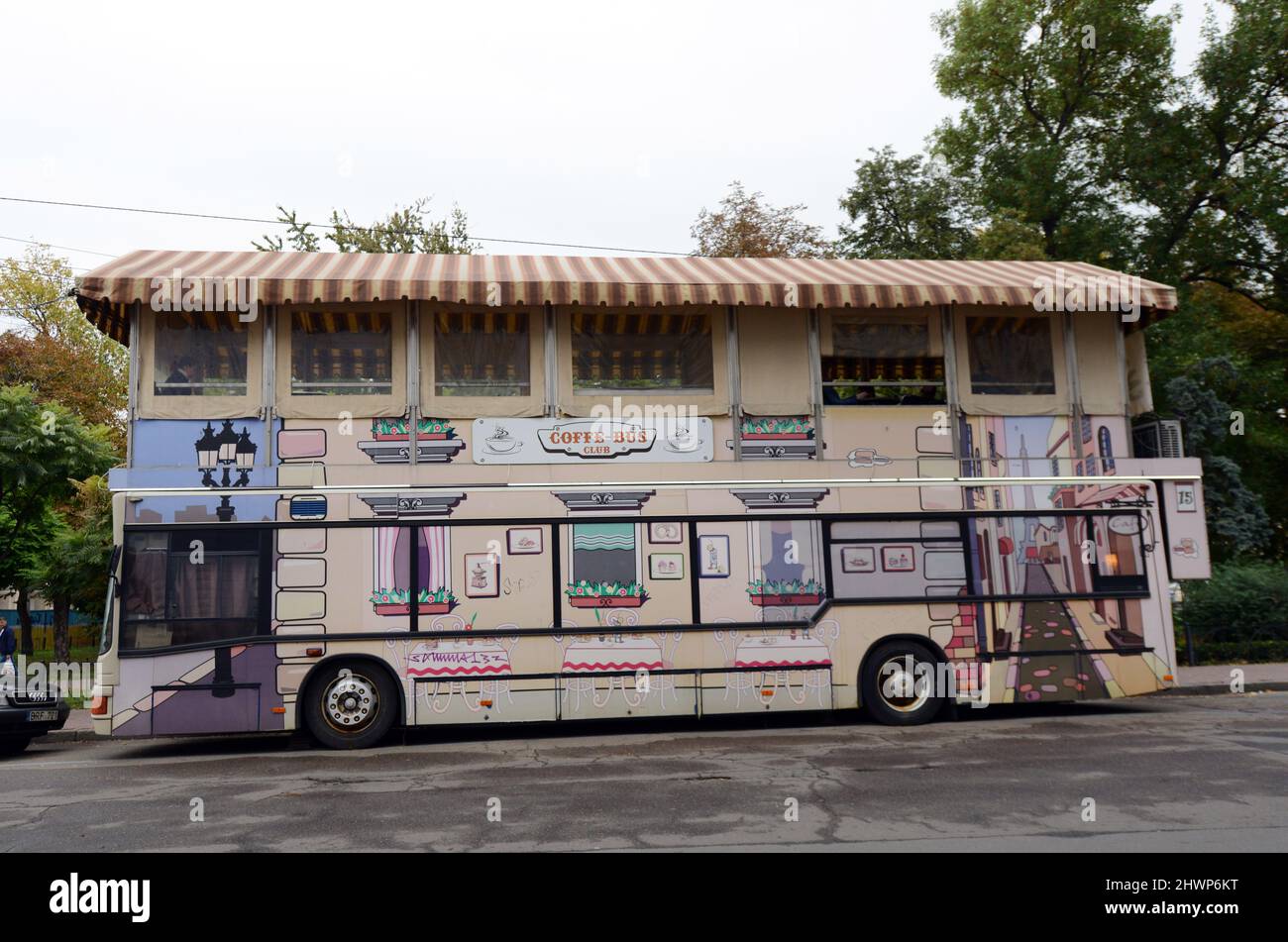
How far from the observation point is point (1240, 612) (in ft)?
65.5

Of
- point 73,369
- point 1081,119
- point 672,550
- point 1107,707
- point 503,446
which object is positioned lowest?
point 1107,707

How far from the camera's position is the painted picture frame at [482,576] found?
11.8 metres

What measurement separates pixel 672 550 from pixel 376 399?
491 centimetres

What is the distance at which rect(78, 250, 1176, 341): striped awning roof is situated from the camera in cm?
1371

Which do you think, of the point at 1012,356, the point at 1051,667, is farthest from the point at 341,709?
the point at 1012,356

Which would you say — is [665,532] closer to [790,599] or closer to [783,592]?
[783,592]

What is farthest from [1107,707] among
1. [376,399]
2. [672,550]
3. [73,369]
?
[73,369]

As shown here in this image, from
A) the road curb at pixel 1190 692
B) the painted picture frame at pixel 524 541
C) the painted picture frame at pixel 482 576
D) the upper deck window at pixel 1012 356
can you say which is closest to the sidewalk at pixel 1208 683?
the road curb at pixel 1190 692

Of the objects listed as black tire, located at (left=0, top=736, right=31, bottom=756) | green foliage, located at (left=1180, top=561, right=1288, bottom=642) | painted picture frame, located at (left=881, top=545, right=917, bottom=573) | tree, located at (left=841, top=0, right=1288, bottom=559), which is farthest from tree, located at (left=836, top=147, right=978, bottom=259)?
black tire, located at (left=0, top=736, right=31, bottom=756)

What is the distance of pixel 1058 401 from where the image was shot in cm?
1529

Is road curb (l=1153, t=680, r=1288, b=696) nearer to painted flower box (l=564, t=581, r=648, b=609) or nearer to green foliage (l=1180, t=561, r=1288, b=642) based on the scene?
green foliage (l=1180, t=561, r=1288, b=642)

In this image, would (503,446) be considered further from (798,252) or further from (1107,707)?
(798,252)

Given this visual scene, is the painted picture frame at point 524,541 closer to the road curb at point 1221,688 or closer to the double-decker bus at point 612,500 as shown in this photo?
the double-decker bus at point 612,500

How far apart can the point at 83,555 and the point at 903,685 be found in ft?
69.8
